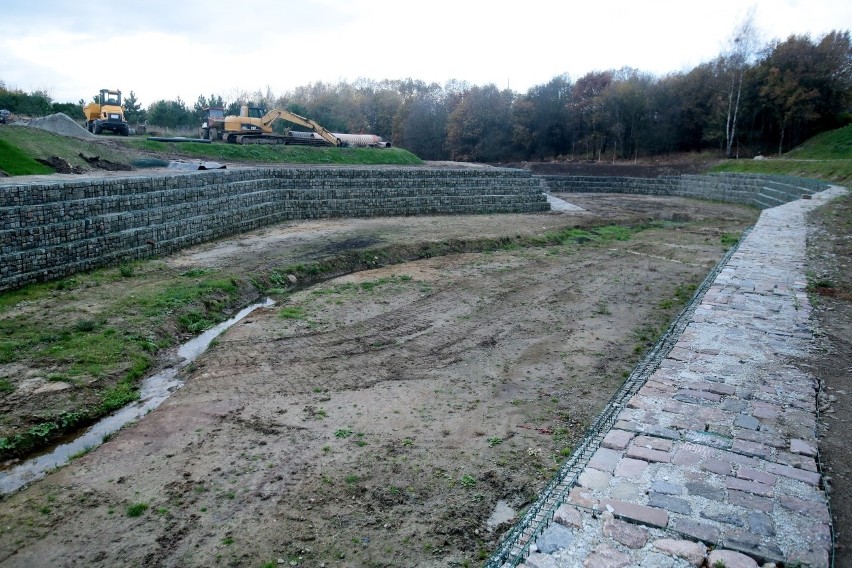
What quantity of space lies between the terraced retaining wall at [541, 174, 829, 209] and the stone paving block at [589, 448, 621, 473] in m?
20.4

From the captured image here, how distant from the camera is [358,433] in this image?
5.48 meters

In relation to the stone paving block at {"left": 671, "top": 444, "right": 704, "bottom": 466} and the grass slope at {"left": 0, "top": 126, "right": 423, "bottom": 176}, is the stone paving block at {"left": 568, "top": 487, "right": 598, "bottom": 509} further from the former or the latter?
the grass slope at {"left": 0, "top": 126, "right": 423, "bottom": 176}

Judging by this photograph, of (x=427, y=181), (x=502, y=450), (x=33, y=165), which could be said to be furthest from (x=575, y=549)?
(x=427, y=181)

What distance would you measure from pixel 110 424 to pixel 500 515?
12.6 feet

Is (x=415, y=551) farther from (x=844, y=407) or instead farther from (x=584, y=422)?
(x=844, y=407)

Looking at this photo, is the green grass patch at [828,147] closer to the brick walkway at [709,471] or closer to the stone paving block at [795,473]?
the brick walkway at [709,471]

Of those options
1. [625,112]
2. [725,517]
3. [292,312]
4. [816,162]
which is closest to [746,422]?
[725,517]

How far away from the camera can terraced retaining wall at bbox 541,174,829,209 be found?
22359 millimetres

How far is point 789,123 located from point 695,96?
5459mm

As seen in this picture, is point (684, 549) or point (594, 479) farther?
point (594, 479)

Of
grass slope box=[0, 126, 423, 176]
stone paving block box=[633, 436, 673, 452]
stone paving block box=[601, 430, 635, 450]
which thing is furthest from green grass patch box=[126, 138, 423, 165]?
stone paving block box=[633, 436, 673, 452]

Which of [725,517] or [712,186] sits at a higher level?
[712,186]

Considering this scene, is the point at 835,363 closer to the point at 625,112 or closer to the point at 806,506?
the point at 806,506

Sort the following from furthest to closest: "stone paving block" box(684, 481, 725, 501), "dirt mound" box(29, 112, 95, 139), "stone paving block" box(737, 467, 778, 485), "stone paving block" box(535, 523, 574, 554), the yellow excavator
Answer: the yellow excavator, "dirt mound" box(29, 112, 95, 139), "stone paving block" box(737, 467, 778, 485), "stone paving block" box(684, 481, 725, 501), "stone paving block" box(535, 523, 574, 554)
